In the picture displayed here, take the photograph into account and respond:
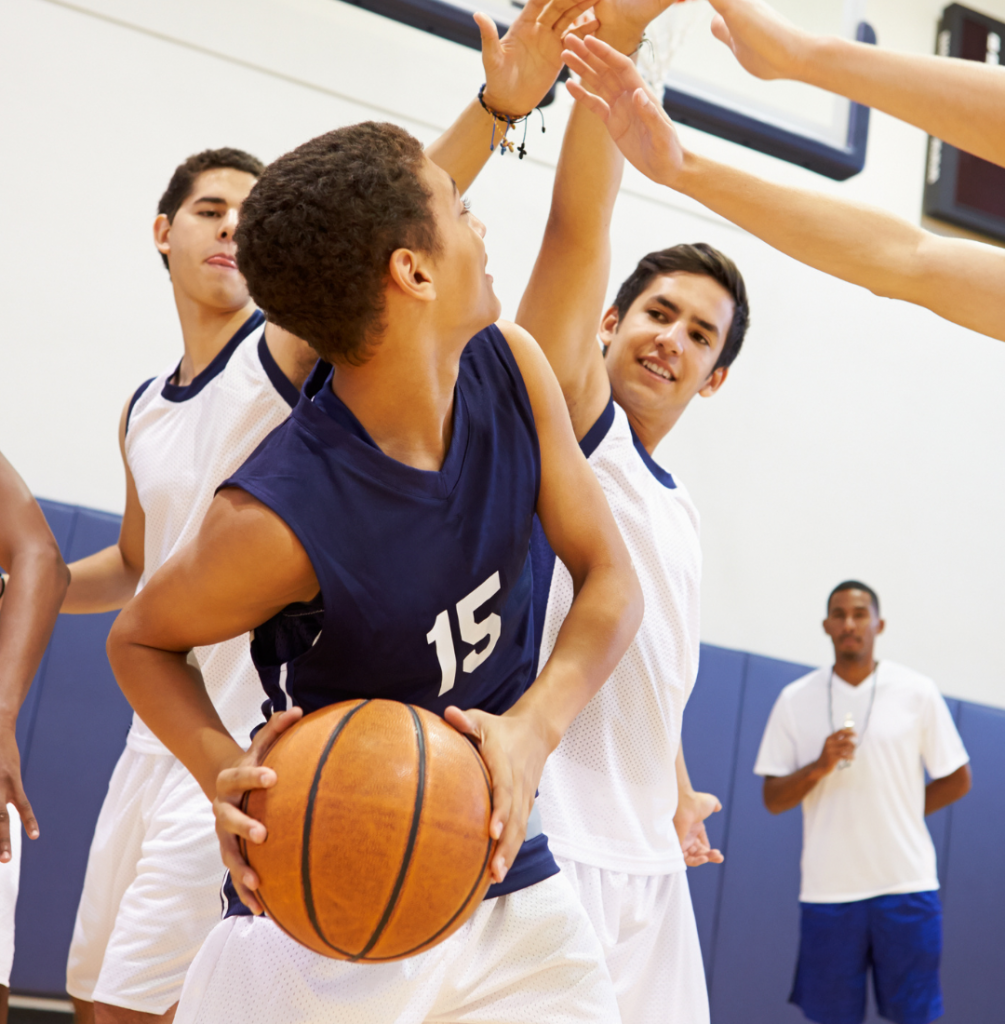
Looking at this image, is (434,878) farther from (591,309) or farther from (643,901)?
(591,309)

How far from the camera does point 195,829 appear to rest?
2340 millimetres

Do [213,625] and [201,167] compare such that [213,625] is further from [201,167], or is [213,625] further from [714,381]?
[201,167]

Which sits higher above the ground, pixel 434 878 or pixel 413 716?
pixel 413 716

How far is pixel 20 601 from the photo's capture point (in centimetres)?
241

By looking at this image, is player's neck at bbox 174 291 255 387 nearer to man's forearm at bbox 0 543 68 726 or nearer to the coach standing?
man's forearm at bbox 0 543 68 726

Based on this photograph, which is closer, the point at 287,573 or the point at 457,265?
the point at 287,573

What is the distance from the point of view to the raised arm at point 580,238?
7.25 ft

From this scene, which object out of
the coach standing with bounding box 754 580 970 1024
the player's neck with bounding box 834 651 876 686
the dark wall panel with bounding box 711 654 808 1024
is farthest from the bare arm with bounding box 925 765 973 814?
the dark wall panel with bounding box 711 654 808 1024

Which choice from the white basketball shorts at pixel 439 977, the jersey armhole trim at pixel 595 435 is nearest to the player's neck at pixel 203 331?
the jersey armhole trim at pixel 595 435

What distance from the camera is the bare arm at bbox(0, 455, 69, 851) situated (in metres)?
2.19

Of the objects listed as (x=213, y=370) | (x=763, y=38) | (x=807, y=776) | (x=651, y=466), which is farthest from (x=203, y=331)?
(x=807, y=776)

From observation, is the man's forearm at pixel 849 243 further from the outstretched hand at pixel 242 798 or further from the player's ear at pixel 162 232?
the player's ear at pixel 162 232

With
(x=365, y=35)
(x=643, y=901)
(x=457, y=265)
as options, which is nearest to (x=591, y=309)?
(x=457, y=265)

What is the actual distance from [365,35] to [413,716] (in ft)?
18.4
